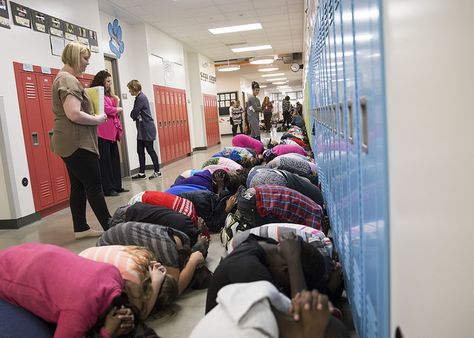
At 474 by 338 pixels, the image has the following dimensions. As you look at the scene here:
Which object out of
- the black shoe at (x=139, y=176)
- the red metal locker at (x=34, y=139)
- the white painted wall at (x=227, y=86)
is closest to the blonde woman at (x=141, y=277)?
the red metal locker at (x=34, y=139)

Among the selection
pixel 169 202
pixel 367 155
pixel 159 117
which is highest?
pixel 159 117

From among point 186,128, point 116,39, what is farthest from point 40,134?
point 186,128

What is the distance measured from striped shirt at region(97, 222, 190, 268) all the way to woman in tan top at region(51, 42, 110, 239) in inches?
39.3

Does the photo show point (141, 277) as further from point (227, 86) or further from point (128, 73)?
point (227, 86)

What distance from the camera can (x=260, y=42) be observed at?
1131cm

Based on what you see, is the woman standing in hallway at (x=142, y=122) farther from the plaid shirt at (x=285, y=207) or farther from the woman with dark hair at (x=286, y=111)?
the woman with dark hair at (x=286, y=111)

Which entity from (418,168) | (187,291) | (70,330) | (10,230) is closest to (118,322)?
(70,330)

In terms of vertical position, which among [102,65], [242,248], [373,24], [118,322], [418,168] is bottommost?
[118,322]

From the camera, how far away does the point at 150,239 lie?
214 cm

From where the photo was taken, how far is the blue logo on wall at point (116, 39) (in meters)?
6.77

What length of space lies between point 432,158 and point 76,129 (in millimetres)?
2940

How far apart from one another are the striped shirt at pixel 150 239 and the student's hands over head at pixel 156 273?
241 millimetres

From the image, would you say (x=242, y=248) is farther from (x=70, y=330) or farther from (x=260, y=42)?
(x=260, y=42)

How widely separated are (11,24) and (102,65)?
1.82 metres
